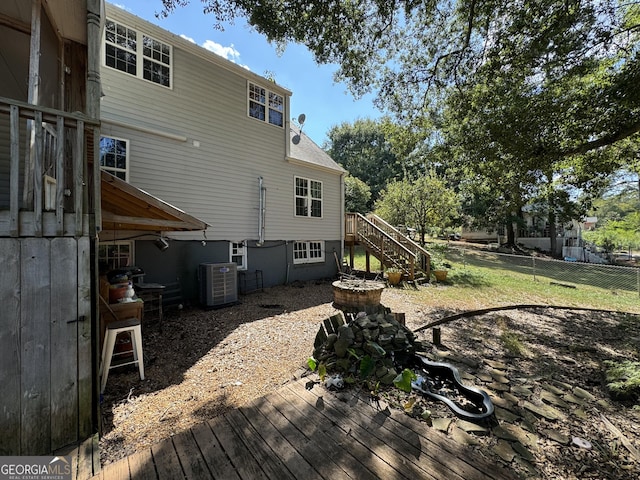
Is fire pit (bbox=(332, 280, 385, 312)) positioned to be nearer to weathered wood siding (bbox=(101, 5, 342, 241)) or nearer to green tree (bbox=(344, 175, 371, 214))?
weathered wood siding (bbox=(101, 5, 342, 241))

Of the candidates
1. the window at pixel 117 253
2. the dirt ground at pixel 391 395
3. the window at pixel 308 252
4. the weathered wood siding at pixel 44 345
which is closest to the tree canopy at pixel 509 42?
the dirt ground at pixel 391 395

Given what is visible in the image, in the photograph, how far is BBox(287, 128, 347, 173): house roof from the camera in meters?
10.1

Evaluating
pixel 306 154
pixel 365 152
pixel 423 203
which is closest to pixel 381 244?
pixel 306 154

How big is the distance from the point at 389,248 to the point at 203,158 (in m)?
7.84

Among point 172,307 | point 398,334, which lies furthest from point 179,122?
point 398,334

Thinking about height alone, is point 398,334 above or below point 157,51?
below

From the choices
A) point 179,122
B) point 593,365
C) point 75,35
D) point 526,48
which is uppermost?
point 526,48

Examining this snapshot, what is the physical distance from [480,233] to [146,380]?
33.6 meters

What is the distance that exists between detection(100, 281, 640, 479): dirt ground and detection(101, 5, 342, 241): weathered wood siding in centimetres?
301

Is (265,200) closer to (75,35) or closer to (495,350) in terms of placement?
(75,35)

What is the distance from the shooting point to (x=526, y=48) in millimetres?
5965

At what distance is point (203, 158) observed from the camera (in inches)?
302

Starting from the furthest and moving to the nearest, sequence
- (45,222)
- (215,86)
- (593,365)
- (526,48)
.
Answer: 1. (215,86)
2. (526,48)
3. (593,365)
4. (45,222)

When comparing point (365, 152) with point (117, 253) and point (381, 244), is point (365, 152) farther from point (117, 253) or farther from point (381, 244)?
point (117, 253)
